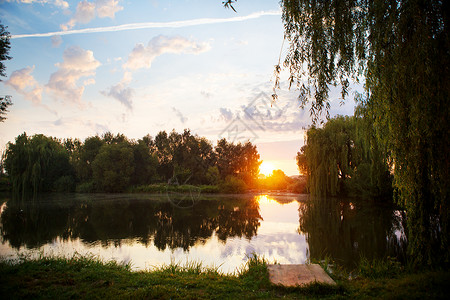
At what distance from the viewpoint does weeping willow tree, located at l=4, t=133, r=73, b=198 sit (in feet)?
101

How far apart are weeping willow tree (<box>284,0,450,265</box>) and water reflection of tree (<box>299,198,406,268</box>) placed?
10.9 ft

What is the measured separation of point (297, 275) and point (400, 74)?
4149 mm

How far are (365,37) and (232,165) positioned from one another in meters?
44.8

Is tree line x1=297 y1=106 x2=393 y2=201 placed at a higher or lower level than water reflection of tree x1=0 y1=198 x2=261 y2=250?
higher

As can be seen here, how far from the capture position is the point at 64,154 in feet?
139

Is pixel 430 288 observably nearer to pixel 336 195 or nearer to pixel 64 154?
pixel 336 195

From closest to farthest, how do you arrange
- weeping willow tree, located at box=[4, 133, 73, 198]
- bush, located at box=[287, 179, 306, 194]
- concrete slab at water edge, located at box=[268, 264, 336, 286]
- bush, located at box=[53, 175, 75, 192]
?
concrete slab at water edge, located at box=[268, 264, 336, 286] → weeping willow tree, located at box=[4, 133, 73, 198] → bush, located at box=[287, 179, 306, 194] → bush, located at box=[53, 175, 75, 192]

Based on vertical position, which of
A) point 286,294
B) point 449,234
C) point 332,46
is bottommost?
point 286,294

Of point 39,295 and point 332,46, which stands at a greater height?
point 332,46

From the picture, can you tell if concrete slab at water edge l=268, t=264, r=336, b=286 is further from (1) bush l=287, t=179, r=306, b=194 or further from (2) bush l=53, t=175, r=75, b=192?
(2) bush l=53, t=175, r=75, b=192

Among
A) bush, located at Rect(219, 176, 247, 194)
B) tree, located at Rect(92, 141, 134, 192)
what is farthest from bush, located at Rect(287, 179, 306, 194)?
tree, located at Rect(92, 141, 134, 192)

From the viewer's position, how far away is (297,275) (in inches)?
197

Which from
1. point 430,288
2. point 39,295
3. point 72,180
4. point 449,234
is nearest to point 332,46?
point 449,234

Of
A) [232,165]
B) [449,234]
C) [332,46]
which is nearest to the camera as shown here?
[449,234]
